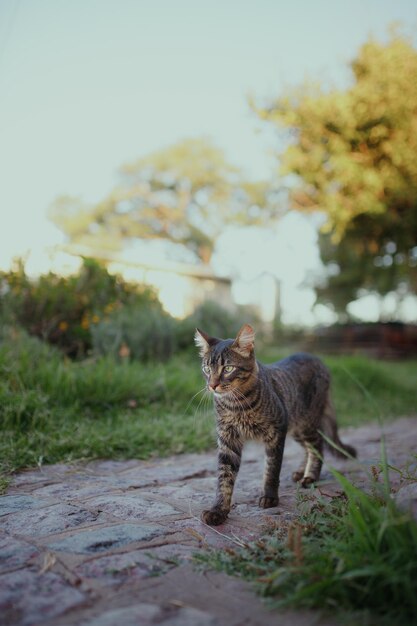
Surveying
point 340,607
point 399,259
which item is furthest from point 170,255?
point 340,607

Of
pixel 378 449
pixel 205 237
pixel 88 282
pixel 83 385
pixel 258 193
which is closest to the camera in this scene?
pixel 378 449

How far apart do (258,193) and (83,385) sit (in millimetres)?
20856

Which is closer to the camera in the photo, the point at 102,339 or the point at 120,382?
the point at 120,382

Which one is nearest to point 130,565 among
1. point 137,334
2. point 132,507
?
point 132,507

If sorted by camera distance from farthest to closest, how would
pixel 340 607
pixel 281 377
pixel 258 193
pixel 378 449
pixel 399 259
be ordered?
pixel 258 193 → pixel 399 259 → pixel 378 449 → pixel 281 377 → pixel 340 607

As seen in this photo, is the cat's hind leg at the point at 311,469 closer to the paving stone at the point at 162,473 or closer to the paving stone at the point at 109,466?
the paving stone at the point at 162,473

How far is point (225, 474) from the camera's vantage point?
2994 mm

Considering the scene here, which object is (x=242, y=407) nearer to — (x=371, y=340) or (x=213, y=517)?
(x=213, y=517)

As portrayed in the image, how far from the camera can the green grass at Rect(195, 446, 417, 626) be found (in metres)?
1.66

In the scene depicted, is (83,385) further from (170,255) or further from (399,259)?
(170,255)

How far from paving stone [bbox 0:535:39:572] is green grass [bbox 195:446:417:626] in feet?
2.32

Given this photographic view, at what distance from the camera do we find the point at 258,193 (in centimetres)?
2481

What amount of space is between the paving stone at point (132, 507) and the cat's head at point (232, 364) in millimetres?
723

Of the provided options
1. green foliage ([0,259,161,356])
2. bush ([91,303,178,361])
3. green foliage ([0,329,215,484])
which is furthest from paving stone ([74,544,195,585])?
bush ([91,303,178,361])
